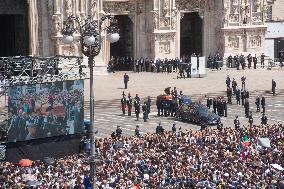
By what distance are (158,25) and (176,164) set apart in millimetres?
33988

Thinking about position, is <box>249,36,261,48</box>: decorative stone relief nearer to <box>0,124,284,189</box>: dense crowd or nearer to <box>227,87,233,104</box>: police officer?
<box>227,87,233,104</box>: police officer

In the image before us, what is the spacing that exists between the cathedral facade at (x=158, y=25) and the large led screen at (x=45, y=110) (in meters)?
21.8

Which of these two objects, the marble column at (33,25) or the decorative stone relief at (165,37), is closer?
the marble column at (33,25)

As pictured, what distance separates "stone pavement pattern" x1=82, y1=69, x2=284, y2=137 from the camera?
44031 millimetres

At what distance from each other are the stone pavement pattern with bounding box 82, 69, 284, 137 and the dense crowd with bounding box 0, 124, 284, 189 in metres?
6.33

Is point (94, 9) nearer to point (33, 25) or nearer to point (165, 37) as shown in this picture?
point (33, 25)

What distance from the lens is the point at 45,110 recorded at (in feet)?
119

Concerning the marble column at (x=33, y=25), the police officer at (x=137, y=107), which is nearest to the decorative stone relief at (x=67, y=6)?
the marble column at (x=33, y=25)

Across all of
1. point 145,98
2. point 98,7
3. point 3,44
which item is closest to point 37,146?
point 145,98

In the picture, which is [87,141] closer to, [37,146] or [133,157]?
[37,146]

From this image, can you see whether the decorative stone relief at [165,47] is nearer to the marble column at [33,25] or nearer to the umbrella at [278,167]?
the marble column at [33,25]

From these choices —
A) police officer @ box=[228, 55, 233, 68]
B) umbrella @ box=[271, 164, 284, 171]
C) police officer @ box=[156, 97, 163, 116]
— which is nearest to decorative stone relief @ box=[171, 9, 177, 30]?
police officer @ box=[228, 55, 233, 68]

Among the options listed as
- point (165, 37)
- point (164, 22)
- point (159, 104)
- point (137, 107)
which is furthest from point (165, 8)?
point (137, 107)

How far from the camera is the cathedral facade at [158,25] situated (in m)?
58.9
